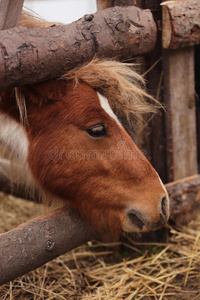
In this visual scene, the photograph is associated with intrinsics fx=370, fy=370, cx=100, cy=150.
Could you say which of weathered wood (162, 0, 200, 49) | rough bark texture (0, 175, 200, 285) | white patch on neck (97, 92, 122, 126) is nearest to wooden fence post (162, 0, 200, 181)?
weathered wood (162, 0, 200, 49)

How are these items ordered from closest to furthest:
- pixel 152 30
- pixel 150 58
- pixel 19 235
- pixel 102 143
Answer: pixel 19 235
pixel 102 143
pixel 152 30
pixel 150 58

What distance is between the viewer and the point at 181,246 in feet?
9.47

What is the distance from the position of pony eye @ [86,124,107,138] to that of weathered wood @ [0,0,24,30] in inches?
26.6

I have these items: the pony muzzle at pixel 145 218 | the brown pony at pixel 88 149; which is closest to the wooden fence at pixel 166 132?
the brown pony at pixel 88 149

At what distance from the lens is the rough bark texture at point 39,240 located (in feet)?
5.70

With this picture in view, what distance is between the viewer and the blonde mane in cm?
203

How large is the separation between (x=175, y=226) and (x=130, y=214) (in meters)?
1.15

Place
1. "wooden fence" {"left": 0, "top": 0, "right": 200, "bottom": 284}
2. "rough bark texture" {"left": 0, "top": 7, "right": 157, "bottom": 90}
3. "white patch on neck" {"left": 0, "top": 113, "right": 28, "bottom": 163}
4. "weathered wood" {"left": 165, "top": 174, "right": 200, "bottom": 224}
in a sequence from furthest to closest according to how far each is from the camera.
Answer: "weathered wood" {"left": 165, "top": 174, "right": 200, "bottom": 224}
"white patch on neck" {"left": 0, "top": 113, "right": 28, "bottom": 163}
"wooden fence" {"left": 0, "top": 0, "right": 200, "bottom": 284}
"rough bark texture" {"left": 0, "top": 7, "right": 157, "bottom": 90}

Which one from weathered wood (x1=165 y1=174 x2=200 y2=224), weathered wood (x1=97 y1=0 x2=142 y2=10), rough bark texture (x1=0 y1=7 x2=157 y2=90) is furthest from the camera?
weathered wood (x1=165 y1=174 x2=200 y2=224)

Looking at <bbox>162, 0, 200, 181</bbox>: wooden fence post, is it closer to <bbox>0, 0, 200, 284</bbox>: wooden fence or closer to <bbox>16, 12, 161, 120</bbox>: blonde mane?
Answer: <bbox>0, 0, 200, 284</bbox>: wooden fence

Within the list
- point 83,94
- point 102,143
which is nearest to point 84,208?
point 102,143

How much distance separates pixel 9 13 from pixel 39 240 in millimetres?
1171

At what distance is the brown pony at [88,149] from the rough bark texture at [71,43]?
0.11 m

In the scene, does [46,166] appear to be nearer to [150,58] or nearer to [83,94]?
[83,94]
